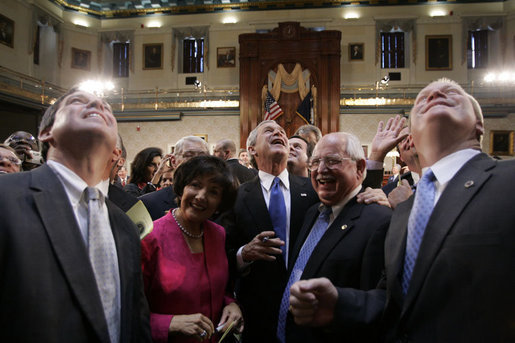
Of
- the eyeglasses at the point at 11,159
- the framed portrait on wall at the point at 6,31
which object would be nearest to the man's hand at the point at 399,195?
the eyeglasses at the point at 11,159

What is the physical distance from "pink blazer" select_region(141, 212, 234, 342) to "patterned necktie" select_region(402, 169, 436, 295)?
3.25 ft

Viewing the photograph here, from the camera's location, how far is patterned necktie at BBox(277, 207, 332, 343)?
6.33ft

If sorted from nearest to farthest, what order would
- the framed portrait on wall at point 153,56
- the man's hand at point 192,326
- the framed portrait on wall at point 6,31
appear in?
1. the man's hand at point 192,326
2. the framed portrait on wall at point 6,31
3. the framed portrait on wall at point 153,56

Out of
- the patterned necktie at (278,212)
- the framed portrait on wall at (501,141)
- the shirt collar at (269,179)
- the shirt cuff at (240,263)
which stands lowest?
the shirt cuff at (240,263)

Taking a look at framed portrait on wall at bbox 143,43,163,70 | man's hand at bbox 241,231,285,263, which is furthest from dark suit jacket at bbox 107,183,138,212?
framed portrait on wall at bbox 143,43,163,70

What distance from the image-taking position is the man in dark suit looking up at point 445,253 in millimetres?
1100

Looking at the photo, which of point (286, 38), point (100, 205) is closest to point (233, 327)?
point (100, 205)

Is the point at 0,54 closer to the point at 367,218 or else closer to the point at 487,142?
the point at 367,218

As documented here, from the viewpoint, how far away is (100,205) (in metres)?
1.33

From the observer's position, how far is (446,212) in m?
1.23

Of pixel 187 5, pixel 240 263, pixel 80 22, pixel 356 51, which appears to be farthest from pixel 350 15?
pixel 240 263

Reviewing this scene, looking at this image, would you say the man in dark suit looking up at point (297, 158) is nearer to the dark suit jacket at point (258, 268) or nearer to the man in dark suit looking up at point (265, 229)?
the man in dark suit looking up at point (265, 229)

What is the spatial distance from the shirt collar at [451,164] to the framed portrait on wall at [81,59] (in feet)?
60.1

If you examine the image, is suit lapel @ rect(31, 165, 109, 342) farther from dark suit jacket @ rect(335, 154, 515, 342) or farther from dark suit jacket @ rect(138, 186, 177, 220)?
dark suit jacket @ rect(138, 186, 177, 220)
